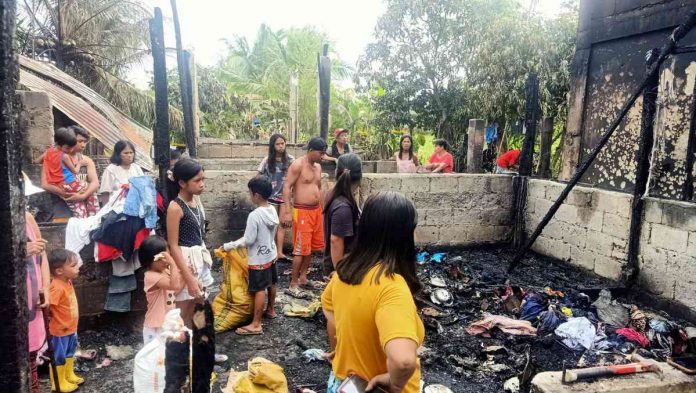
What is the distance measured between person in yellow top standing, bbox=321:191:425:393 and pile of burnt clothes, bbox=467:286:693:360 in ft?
11.0

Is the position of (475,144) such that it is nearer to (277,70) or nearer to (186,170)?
(186,170)

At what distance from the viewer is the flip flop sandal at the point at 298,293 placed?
550cm

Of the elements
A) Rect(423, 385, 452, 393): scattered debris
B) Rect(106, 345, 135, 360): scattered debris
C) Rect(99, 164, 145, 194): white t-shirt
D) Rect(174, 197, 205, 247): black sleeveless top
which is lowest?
Rect(106, 345, 135, 360): scattered debris

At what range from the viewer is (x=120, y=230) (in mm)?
4035

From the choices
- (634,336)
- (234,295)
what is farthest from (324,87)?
(634,336)

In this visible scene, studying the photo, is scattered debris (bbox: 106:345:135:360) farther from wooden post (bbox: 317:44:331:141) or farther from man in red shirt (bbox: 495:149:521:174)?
man in red shirt (bbox: 495:149:521:174)

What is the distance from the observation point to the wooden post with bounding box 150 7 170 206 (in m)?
4.11

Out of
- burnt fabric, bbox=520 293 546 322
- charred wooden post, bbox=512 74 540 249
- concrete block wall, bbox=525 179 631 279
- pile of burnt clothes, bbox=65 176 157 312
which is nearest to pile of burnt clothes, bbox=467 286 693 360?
burnt fabric, bbox=520 293 546 322

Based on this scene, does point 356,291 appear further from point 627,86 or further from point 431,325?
point 627,86

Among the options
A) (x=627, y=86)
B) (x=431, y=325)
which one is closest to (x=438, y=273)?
(x=431, y=325)

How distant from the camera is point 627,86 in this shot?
6977 mm

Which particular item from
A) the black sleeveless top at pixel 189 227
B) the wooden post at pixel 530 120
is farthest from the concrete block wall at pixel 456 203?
the black sleeveless top at pixel 189 227

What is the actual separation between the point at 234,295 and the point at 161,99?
1952mm

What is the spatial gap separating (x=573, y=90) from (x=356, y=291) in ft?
24.9
